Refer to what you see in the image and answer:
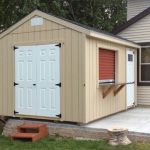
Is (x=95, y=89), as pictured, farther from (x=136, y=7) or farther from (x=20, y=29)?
(x=136, y=7)

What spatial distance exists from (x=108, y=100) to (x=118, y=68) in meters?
1.13

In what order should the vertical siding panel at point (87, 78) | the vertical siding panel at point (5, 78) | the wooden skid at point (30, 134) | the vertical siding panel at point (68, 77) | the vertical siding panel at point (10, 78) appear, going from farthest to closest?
the vertical siding panel at point (5, 78), the vertical siding panel at point (10, 78), the vertical siding panel at point (68, 77), the vertical siding panel at point (87, 78), the wooden skid at point (30, 134)

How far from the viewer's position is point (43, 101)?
691 centimetres

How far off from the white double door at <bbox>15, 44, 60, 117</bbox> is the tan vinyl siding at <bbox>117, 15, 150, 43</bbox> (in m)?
4.29

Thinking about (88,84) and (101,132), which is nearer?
(101,132)

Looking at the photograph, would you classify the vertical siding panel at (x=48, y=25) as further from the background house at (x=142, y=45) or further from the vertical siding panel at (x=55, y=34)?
the background house at (x=142, y=45)

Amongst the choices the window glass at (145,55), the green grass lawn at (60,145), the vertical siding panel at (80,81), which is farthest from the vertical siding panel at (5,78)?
the window glass at (145,55)

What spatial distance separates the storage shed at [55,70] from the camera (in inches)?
255

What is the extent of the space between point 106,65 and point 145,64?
2.74 m

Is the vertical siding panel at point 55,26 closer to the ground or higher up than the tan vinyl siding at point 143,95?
higher up

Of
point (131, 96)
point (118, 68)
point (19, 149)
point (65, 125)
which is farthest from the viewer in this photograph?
point (131, 96)

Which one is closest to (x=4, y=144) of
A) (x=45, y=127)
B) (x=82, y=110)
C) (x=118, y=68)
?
(x=45, y=127)

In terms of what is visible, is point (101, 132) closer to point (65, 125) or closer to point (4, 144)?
point (65, 125)

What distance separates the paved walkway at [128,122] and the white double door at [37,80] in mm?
1133
